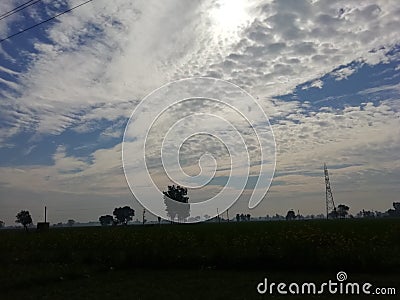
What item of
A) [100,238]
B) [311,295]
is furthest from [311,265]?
[100,238]

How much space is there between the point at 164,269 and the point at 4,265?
19.8 ft

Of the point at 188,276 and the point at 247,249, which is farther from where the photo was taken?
the point at 247,249

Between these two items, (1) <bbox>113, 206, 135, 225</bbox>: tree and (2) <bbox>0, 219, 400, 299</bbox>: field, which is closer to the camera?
(2) <bbox>0, 219, 400, 299</bbox>: field

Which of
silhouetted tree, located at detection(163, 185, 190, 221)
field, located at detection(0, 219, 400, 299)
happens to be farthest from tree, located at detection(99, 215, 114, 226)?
field, located at detection(0, 219, 400, 299)

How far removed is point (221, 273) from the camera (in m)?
13.7

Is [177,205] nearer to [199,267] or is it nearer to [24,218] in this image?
[24,218]

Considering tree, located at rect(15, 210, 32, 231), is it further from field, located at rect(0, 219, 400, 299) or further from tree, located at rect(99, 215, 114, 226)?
field, located at rect(0, 219, 400, 299)

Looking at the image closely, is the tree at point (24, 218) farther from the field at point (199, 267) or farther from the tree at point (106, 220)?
the field at point (199, 267)

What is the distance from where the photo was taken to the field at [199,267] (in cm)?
1130

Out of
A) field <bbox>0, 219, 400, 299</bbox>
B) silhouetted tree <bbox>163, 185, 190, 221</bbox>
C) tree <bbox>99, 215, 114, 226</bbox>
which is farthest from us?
tree <bbox>99, 215, 114, 226</bbox>

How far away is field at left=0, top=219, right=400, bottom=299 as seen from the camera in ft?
37.1

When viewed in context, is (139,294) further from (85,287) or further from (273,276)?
(273,276)

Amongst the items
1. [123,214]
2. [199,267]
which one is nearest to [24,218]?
[123,214]

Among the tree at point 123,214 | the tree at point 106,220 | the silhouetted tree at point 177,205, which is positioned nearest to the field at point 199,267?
the silhouetted tree at point 177,205
